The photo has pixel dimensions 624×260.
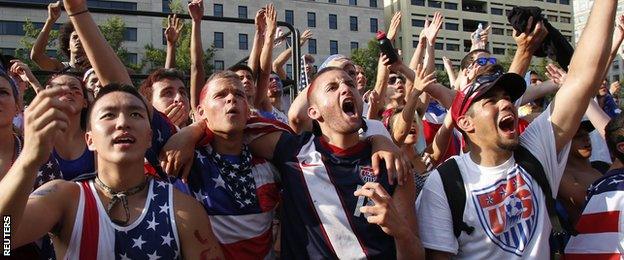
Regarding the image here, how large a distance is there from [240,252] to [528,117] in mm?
2573

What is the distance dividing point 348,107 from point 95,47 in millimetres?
1604

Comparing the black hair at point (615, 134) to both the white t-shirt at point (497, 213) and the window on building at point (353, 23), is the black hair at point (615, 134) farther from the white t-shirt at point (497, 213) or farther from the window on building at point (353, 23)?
the window on building at point (353, 23)

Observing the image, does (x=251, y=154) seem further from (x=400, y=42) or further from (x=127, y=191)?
(x=400, y=42)

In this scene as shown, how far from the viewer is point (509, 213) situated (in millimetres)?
3131

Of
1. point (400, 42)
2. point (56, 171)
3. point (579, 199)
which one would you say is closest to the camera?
point (56, 171)

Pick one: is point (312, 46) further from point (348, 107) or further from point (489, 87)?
point (489, 87)

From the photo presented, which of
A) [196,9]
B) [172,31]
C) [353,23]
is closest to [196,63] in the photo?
[196,9]

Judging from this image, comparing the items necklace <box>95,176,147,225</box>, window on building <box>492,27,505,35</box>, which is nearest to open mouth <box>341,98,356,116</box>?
necklace <box>95,176,147,225</box>

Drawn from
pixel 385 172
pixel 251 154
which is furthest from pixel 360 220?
pixel 251 154

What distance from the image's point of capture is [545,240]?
3.14m

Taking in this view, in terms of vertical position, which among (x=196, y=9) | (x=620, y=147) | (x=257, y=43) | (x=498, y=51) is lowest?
(x=620, y=147)

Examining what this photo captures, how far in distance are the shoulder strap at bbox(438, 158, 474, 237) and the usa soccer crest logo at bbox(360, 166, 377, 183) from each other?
0.41 m

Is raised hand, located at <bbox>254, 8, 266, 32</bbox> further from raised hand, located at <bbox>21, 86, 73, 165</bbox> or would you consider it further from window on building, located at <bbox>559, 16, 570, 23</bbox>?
window on building, located at <bbox>559, 16, 570, 23</bbox>

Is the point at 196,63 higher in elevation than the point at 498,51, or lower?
lower
